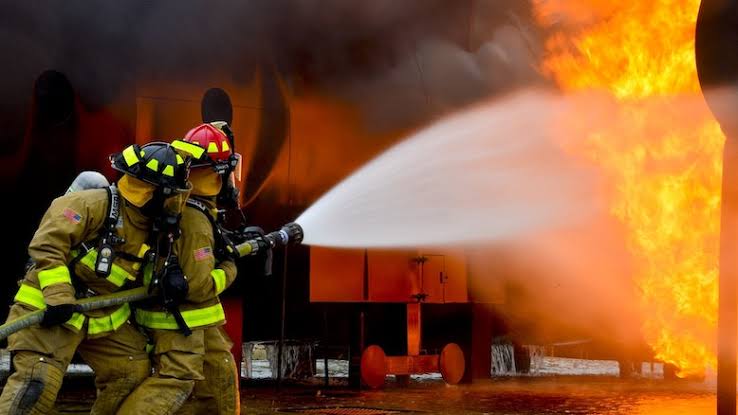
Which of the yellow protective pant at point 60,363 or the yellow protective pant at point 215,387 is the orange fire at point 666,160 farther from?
the yellow protective pant at point 60,363

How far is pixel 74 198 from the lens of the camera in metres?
4.77

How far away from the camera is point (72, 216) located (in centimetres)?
467

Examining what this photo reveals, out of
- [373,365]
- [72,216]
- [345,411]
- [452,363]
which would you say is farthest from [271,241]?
[452,363]

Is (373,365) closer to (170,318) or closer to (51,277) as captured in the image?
(170,318)

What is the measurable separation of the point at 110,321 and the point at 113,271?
0.25 m

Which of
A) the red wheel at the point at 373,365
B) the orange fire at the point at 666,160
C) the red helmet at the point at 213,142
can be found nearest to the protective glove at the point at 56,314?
the red helmet at the point at 213,142

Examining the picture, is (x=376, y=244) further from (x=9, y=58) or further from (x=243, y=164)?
(x=9, y=58)

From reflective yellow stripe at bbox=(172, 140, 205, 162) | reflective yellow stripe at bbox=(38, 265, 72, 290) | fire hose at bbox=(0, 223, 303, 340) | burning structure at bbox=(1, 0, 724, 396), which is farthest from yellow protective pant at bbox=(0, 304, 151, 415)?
burning structure at bbox=(1, 0, 724, 396)

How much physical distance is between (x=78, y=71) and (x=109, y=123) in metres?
0.48

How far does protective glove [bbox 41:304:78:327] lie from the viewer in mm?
4496

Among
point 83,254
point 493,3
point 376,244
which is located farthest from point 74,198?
point 493,3

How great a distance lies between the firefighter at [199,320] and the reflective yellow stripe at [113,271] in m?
0.25

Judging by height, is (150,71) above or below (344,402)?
above

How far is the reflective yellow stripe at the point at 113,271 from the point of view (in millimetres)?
A: 4844
